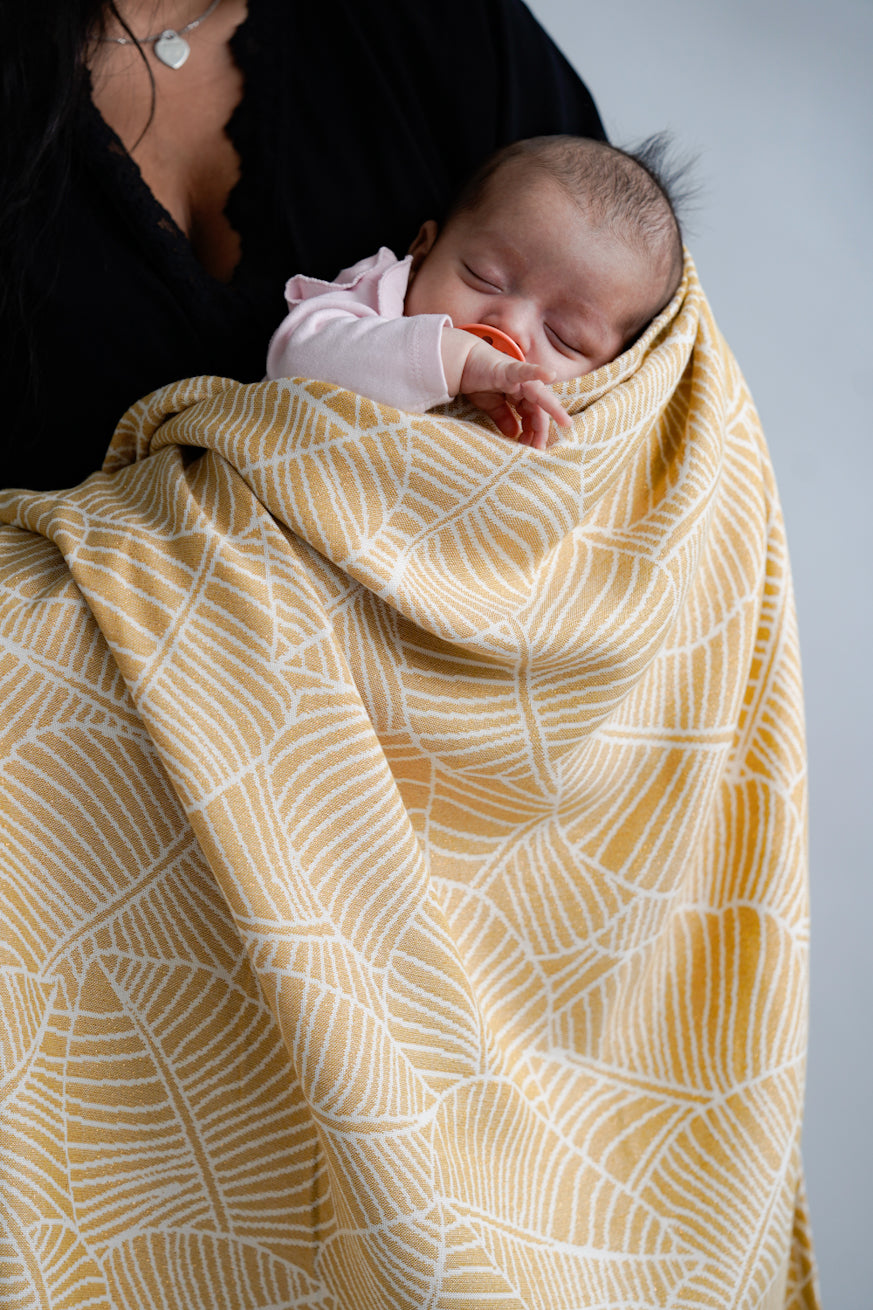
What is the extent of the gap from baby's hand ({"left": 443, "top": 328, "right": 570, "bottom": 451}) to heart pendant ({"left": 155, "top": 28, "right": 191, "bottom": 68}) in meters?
0.44

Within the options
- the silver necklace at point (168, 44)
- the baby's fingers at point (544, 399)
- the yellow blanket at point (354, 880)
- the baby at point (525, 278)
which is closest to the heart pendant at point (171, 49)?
the silver necklace at point (168, 44)

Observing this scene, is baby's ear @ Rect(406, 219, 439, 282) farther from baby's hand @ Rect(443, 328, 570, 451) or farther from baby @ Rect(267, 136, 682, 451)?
baby's hand @ Rect(443, 328, 570, 451)

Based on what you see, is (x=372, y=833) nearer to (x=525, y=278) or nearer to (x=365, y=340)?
Result: (x=365, y=340)

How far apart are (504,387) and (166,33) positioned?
0.54 m

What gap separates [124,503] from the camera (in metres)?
0.72

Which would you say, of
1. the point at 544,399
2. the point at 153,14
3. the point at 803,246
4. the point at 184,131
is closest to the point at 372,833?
A: the point at 544,399

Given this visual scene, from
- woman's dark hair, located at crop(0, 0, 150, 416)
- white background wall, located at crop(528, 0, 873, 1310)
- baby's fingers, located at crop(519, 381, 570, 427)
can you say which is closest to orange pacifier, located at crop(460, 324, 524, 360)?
baby's fingers, located at crop(519, 381, 570, 427)

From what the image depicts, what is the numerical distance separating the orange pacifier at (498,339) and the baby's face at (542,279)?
20 mm

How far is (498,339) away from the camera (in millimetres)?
762

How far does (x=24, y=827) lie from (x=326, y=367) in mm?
380

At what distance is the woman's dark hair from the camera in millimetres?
787

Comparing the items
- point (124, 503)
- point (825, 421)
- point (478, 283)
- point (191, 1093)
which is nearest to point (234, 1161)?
point (191, 1093)

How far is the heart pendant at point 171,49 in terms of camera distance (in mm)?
893

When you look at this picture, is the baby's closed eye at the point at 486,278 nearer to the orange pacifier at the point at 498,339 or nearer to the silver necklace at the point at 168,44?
the orange pacifier at the point at 498,339
